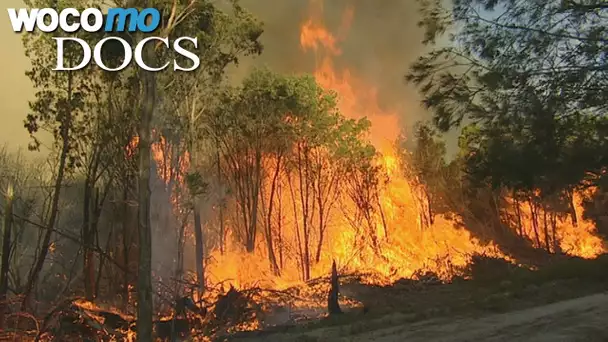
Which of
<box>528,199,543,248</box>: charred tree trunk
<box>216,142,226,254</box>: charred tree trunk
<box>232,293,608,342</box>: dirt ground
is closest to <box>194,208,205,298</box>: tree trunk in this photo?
<box>216,142,226,254</box>: charred tree trunk

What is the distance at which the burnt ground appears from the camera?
31.2 feet

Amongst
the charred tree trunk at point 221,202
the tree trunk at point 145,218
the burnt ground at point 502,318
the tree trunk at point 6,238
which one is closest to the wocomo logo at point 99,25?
the tree trunk at point 145,218

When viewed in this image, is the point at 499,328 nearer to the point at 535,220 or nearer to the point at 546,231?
the point at 546,231

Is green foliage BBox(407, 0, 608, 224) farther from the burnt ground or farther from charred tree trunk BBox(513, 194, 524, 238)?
charred tree trunk BBox(513, 194, 524, 238)

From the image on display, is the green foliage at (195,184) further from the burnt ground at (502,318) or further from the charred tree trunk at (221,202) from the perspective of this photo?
the charred tree trunk at (221,202)

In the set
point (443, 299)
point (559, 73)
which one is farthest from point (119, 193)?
point (559, 73)

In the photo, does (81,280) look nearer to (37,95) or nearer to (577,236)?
(37,95)

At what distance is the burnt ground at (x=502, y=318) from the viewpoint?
9508 mm

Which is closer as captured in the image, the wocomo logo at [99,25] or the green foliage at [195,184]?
the wocomo logo at [99,25]

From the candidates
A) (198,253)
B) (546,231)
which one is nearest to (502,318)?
(198,253)

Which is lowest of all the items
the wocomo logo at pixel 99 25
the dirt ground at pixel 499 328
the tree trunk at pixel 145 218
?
the dirt ground at pixel 499 328

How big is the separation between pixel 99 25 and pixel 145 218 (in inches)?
277

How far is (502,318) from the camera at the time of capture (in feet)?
36.5

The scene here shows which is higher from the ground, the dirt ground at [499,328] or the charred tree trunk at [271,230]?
the charred tree trunk at [271,230]
